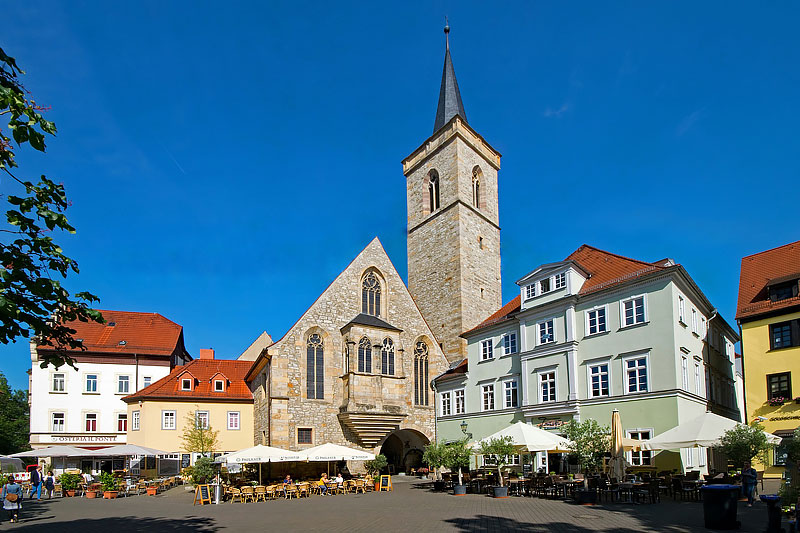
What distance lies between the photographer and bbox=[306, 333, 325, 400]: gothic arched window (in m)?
33.6

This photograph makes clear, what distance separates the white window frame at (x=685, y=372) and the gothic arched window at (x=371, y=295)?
57.8 ft

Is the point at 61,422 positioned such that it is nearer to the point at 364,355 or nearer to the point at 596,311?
the point at 364,355

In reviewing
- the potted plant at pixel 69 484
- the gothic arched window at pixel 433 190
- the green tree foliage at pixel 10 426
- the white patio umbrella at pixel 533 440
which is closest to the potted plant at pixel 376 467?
the white patio umbrella at pixel 533 440

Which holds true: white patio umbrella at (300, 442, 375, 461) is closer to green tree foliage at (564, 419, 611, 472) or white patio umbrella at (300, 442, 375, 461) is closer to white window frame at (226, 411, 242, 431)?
green tree foliage at (564, 419, 611, 472)

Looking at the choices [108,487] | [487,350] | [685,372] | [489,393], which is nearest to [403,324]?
[487,350]

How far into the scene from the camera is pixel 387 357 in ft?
117

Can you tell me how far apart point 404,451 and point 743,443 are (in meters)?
23.7

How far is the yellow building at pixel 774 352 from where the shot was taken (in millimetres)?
25750

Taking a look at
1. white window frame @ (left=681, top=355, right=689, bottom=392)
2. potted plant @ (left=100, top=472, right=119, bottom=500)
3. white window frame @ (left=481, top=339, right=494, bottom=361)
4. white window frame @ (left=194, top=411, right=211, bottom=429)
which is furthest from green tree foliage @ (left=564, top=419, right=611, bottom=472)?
white window frame @ (left=194, top=411, right=211, bottom=429)

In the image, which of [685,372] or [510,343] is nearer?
[685,372]

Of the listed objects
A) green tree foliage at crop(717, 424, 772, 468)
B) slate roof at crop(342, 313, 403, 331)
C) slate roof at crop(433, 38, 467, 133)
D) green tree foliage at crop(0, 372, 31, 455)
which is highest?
slate roof at crop(433, 38, 467, 133)

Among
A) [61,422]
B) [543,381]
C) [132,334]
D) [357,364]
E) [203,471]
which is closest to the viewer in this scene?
[203,471]

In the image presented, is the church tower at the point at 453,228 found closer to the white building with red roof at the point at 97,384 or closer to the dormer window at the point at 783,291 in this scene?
the dormer window at the point at 783,291

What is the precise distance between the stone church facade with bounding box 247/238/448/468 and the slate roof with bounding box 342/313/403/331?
0.06 metres
